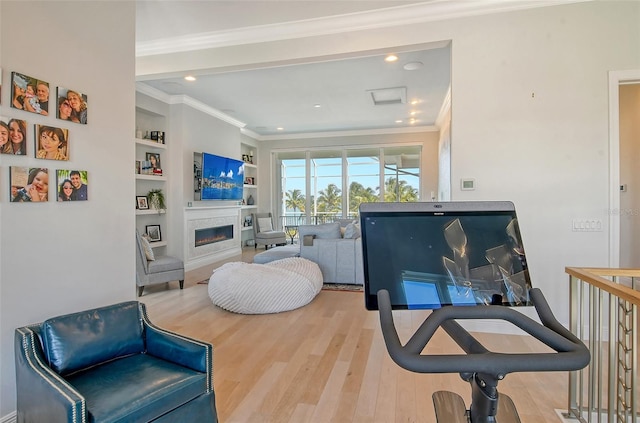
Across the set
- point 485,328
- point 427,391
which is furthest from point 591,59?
point 427,391

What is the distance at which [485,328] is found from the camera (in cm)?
316

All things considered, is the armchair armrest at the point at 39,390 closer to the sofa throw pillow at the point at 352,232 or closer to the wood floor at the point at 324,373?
the wood floor at the point at 324,373

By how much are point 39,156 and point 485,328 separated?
366 centimetres

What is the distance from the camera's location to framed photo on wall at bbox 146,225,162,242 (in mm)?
5531

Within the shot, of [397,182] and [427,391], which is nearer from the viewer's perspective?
[427,391]

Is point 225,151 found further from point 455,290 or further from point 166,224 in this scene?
point 455,290

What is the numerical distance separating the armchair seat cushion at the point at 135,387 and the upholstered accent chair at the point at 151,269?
9.26 feet

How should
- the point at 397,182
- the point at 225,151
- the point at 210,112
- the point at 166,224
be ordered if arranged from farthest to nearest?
the point at 397,182
the point at 225,151
the point at 210,112
the point at 166,224

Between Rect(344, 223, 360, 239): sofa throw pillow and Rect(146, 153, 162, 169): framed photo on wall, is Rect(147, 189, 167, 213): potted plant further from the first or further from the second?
Rect(344, 223, 360, 239): sofa throw pillow

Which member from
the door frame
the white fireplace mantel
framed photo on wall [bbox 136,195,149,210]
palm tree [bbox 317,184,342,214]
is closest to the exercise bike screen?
the door frame

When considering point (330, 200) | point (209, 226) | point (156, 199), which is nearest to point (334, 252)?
point (209, 226)

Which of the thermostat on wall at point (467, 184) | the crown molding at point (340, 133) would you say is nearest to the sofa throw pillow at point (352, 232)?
the thermostat on wall at point (467, 184)

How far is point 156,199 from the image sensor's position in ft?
18.4

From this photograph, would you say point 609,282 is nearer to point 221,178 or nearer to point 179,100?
point 179,100
